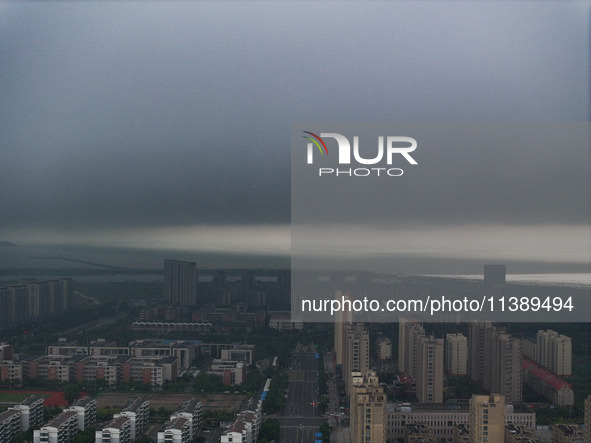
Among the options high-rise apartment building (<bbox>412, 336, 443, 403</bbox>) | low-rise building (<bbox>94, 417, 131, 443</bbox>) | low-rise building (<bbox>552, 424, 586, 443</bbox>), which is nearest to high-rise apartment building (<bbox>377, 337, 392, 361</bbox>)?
high-rise apartment building (<bbox>412, 336, 443, 403</bbox>)

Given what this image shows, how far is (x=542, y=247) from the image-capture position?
3186mm

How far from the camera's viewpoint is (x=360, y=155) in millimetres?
2811

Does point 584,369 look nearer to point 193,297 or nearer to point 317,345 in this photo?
point 317,345

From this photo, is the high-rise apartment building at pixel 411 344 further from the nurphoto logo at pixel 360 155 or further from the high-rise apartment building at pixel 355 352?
the nurphoto logo at pixel 360 155

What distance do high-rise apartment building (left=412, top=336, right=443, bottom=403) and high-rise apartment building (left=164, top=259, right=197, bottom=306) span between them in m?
1.75

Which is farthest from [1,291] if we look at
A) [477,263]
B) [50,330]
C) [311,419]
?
[477,263]

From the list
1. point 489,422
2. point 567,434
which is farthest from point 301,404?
point 567,434

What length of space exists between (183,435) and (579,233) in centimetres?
270

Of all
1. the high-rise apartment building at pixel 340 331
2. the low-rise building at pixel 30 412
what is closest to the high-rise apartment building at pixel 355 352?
the high-rise apartment building at pixel 340 331

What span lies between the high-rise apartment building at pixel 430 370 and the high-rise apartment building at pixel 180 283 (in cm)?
175

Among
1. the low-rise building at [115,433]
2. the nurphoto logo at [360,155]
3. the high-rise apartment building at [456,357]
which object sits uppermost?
the nurphoto logo at [360,155]

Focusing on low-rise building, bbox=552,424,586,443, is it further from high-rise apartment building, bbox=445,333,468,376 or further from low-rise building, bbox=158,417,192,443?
low-rise building, bbox=158,417,192,443

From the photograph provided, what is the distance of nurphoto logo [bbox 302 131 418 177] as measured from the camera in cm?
280

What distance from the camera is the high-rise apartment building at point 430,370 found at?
372 cm
